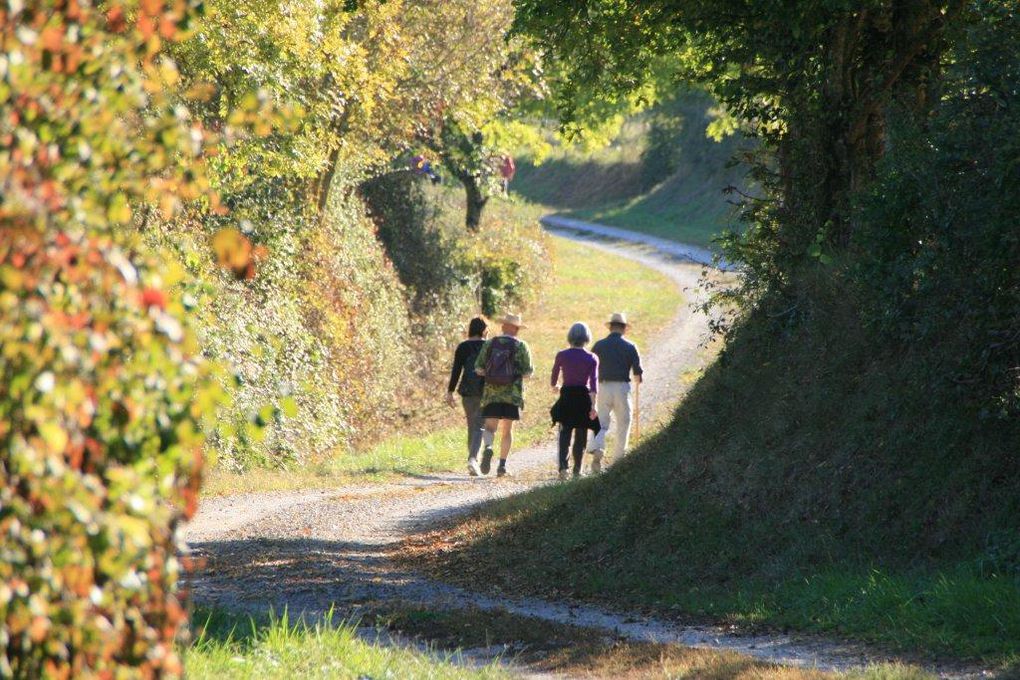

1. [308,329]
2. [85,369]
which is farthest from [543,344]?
[85,369]

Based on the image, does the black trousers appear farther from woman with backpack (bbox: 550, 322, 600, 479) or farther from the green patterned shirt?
the green patterned shirt

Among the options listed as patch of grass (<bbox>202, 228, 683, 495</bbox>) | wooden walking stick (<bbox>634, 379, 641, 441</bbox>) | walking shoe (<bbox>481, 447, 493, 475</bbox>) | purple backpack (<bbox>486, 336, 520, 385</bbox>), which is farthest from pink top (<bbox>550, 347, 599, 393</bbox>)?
patch of grass (<bbox>202, 228, 683, 495</bbox>)

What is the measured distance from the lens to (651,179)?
70.6m

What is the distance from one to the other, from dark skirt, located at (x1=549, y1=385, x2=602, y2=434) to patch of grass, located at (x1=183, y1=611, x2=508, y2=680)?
A: 8.46 m

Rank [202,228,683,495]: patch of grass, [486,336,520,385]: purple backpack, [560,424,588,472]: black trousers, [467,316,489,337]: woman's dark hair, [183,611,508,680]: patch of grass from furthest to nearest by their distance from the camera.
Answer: [202,228,683,495]: patch of grass → [467,316,489,337]: woman's dark hair → [486,336,520,385]: purple backpack → [560,424,588,472]: black trousers → [183,611,508,680]: patch of grass

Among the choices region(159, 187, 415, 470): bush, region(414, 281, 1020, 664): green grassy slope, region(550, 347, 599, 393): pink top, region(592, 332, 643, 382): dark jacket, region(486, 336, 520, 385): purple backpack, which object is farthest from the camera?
region(159, 187, 415, 470): bush

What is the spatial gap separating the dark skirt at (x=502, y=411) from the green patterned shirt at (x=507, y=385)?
0.04m

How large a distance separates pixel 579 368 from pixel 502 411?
1372mm

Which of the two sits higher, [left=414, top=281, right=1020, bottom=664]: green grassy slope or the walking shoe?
[left=414, top=281, right=1020, bottom=664]: green grassy slope

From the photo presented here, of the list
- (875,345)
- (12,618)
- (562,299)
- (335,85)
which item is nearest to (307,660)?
(12,618)

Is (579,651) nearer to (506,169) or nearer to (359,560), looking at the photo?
(359,560)

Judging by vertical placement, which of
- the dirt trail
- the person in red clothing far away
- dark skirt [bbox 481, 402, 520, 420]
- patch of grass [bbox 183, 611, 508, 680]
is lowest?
the dirt trail

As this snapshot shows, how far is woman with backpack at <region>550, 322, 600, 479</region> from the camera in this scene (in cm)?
1575

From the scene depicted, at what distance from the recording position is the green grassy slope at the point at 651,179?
6138 cm
